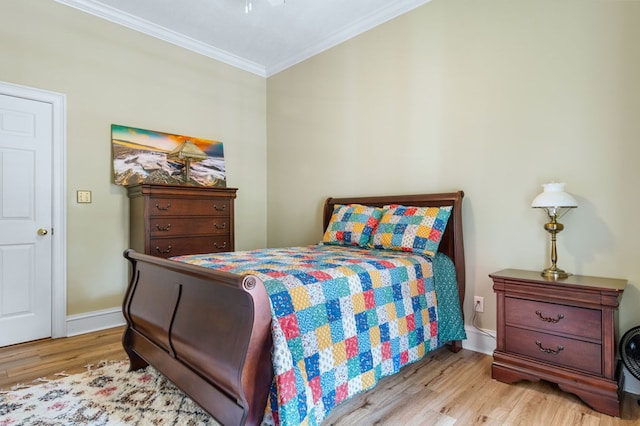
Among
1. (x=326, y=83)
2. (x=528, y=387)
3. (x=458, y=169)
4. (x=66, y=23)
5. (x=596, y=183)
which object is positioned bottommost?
(x=528, y=387)

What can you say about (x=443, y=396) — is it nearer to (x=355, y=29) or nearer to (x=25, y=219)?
(x=355, y=29)

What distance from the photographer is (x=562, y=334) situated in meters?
1.87

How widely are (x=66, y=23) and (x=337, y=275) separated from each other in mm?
3188

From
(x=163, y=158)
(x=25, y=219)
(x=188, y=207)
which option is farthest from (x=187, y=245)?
(x=25, y=219)

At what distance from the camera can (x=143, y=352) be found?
2037mm

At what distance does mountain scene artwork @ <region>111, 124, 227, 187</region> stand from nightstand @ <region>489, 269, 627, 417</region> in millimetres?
2964

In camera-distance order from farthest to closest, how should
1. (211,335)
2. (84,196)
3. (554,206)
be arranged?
(84,196) < (554,206) < (211,335)

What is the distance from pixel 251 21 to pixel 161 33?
3.10ft

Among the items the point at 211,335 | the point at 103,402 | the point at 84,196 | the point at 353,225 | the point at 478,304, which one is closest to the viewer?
the point at 211,335

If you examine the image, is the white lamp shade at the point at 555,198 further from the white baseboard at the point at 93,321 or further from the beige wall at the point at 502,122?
the white baseboard at the point at 93,321

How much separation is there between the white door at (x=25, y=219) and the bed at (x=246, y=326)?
122cm

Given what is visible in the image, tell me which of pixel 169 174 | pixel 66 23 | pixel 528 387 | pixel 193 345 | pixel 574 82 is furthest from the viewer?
pixel 169 174

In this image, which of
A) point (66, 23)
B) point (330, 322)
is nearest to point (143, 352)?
point (330, 322)

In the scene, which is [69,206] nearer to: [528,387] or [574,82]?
[528,387]
